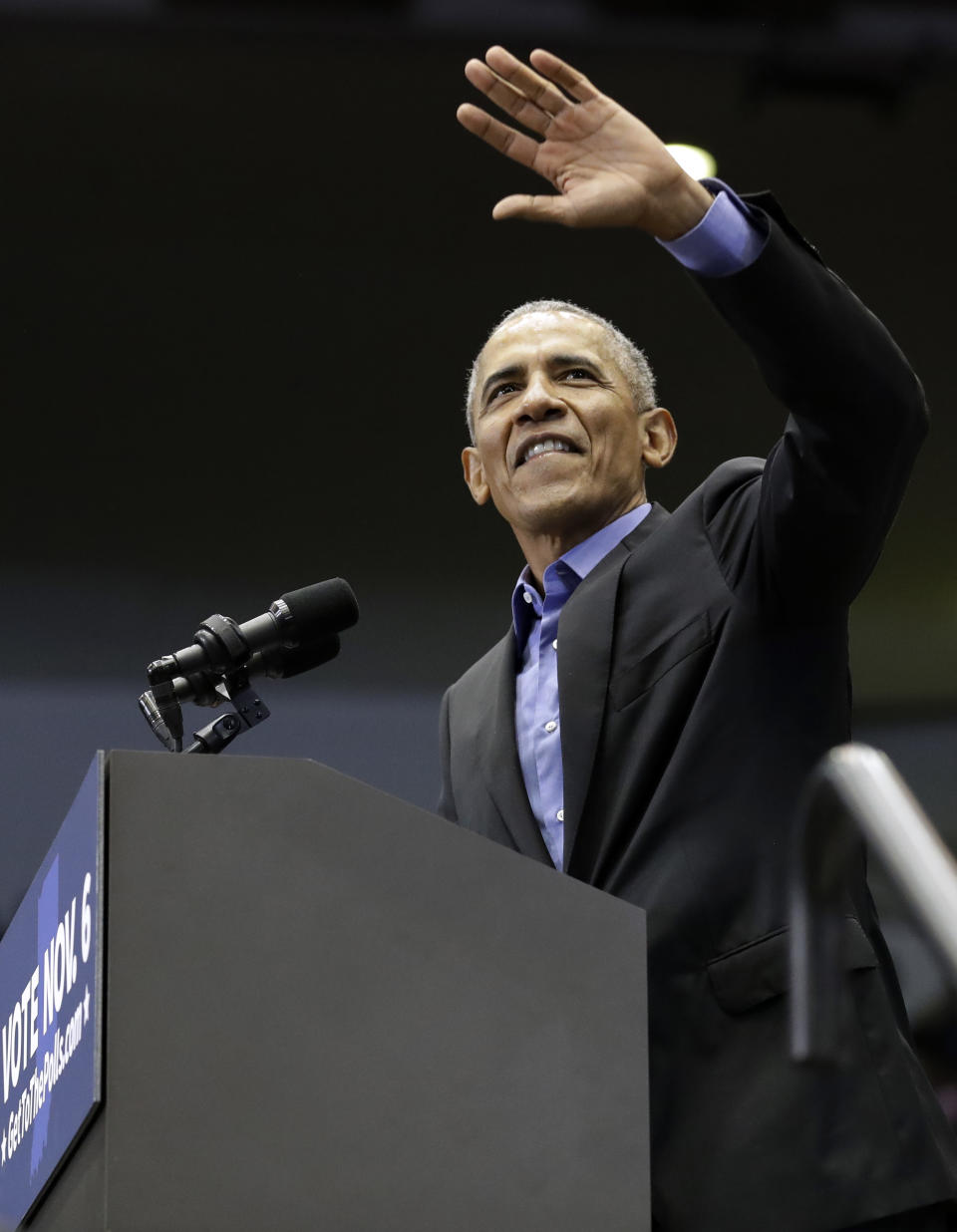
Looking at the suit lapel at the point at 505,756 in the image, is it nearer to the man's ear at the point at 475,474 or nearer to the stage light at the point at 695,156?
the man's ear at the point at 475,474

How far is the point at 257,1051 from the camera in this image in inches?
58.1

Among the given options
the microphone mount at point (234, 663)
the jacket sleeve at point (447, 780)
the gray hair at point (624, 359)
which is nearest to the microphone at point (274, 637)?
the microphone mount at point (234, 663)

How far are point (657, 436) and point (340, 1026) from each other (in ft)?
4.31

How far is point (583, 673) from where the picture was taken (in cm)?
203

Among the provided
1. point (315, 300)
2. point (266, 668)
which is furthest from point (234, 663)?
point (315, 300)

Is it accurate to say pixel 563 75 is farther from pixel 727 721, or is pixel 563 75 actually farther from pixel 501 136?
pixel 727 721

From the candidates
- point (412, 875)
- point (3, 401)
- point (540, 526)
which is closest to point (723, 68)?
point (3, 401)

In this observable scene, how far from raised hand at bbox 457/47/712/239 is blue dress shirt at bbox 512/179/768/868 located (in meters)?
0.02

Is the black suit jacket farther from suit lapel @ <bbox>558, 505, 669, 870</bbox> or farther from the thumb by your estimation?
the thumb

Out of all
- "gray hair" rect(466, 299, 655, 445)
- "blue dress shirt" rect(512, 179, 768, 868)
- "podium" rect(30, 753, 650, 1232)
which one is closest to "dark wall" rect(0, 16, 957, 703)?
"gray hair" rect(466, 299, 655, 445)

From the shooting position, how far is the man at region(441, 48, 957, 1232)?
1727 millimetres

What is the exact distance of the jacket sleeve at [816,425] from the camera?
1.77 m

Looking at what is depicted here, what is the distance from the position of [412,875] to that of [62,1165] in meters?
0.37

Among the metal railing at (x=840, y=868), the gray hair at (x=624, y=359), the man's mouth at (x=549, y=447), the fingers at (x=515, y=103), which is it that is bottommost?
the metal railing at (x=840, y=868)
